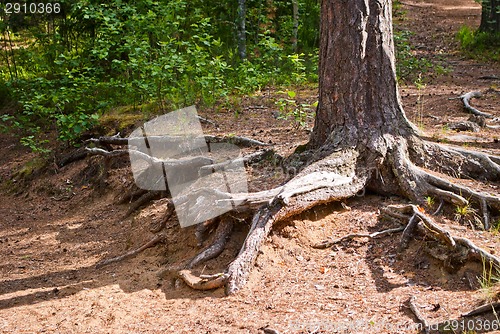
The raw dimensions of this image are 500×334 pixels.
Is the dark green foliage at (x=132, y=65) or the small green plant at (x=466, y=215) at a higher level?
the dark green foliage at (x=132, y=65)

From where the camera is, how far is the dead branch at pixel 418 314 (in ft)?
13.3

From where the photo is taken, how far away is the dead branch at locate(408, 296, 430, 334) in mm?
4040

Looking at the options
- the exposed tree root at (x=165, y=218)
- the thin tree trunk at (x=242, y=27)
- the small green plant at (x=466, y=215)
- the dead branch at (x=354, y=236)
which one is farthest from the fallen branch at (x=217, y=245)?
the thin tree trunk at (x=242, y=27)

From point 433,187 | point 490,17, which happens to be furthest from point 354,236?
point 490,17

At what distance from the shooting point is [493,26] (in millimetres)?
14844

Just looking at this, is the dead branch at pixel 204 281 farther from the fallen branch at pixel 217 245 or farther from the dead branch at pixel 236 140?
the dead branch at pixel 236 140

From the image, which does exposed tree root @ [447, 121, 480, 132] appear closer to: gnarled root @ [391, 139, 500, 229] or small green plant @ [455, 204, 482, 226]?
gnarled root @ [391, 139, 500, 229]

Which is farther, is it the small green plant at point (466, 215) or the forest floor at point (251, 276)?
the small green plant at point (466, 215)

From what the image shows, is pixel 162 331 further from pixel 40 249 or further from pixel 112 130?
pixel 112 130

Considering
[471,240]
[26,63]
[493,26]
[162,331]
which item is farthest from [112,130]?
[493,26]

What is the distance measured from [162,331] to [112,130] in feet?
20.4

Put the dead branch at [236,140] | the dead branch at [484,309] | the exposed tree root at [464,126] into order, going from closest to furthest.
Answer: the dead branch at [484,309] < the dead branch at [236,140] < the exposed tree root at [464,126]

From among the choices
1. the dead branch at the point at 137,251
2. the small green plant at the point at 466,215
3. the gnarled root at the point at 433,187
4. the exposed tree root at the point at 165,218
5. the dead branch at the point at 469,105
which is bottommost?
the dead branch at the point at 137,251

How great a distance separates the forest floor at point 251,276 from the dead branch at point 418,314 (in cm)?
5
